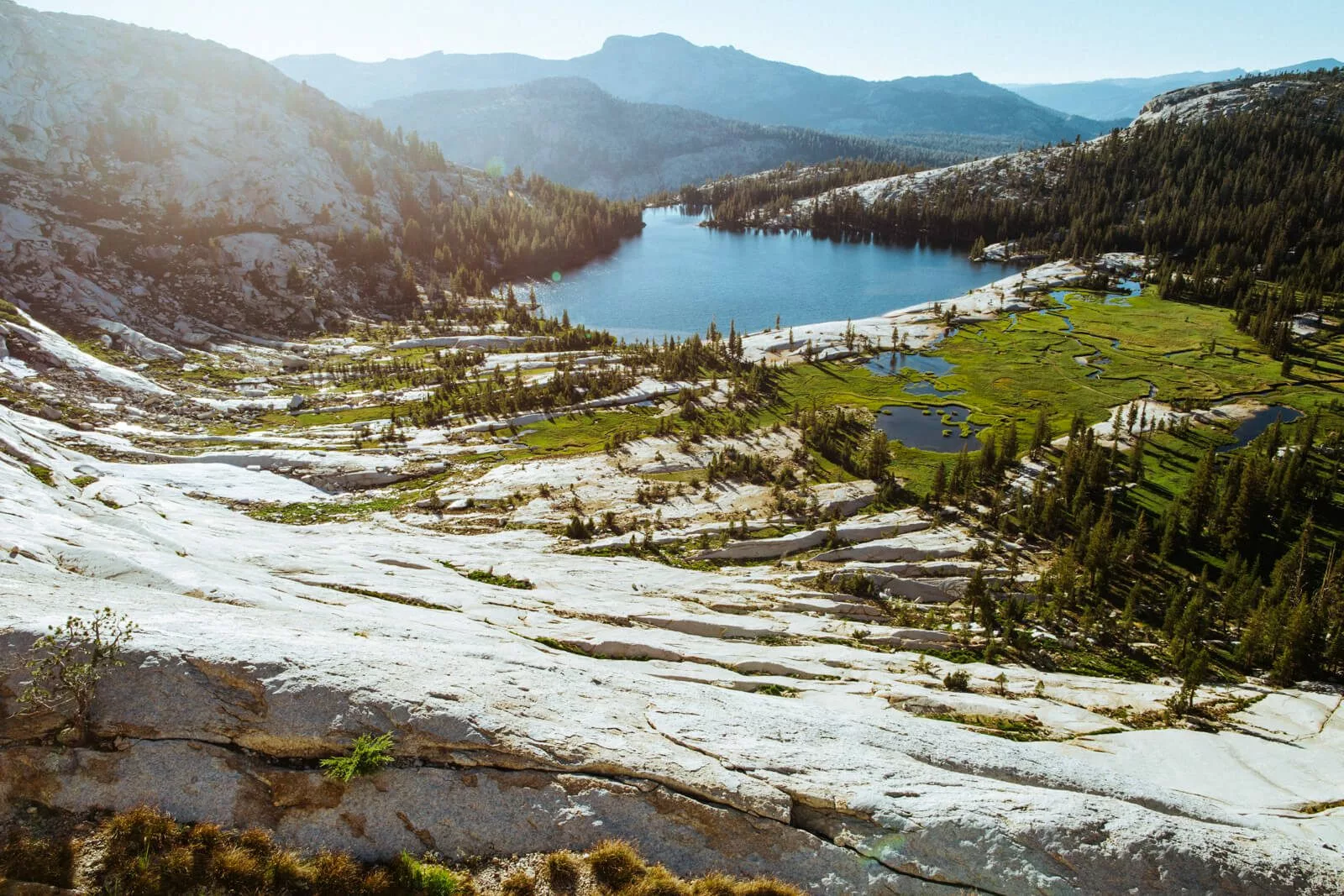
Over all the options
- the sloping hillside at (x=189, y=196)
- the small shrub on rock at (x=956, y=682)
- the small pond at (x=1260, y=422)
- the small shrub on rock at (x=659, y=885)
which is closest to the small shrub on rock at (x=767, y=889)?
the small shrub on rock at (x=659, y=885)

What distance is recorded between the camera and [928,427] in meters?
66.6

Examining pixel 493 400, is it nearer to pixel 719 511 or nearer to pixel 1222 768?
pixel 719 511

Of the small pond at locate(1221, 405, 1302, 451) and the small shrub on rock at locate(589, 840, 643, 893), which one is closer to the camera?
the small shrub on rock at locate(589, 840, 643, 893)

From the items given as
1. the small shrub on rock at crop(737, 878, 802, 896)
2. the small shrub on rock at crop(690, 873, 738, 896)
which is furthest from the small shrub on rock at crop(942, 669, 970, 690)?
the small shrub on rock at crop(690, 873, 738, 896)

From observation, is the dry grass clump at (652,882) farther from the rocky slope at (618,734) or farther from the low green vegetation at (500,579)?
the low green vegetation at (500,579)

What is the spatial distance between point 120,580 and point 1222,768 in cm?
3470

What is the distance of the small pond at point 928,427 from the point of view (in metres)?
61.8

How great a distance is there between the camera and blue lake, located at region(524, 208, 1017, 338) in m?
120

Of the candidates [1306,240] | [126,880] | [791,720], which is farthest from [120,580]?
[1306,240]

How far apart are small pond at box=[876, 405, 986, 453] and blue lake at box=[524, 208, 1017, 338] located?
1849 inches

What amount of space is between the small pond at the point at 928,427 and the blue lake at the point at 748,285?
4695 centimetres

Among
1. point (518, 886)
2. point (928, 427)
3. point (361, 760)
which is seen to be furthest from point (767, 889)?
A: point (928, 427)

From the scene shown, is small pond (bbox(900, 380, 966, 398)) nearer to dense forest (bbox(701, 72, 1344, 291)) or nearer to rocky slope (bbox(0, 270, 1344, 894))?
rocky slope (bbox(0, 270, 1344, 894))

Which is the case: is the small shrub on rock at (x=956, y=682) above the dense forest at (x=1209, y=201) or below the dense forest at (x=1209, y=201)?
below
